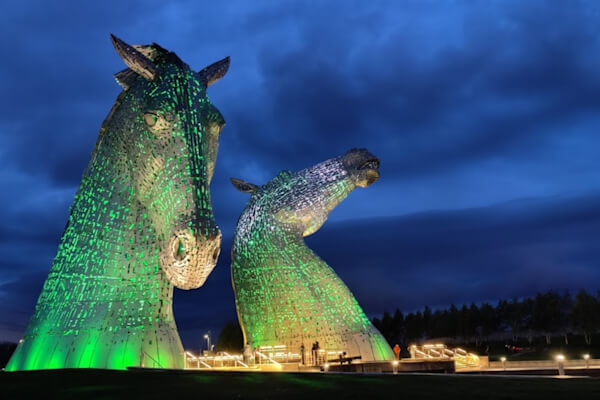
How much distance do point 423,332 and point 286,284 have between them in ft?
161

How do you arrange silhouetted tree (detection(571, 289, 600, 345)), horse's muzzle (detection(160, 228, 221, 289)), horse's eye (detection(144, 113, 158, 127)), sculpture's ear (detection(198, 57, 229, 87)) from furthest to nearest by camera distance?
silhouetted tree (detection(571, 289, 600, 345)) < sculpture's ear (detection(198, 57, 229, 87)) < horse's eye (detection(144, 113, 158, 127)) < horse's muzzle (detection(160, 228, 221, 289))

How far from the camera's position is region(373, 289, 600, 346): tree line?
156 ft

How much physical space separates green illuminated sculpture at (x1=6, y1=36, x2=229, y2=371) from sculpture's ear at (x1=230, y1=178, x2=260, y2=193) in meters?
10.2

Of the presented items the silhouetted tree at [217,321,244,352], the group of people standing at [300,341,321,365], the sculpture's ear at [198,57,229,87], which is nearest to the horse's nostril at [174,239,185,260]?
the sculpture's ear at [198,57,229,87]

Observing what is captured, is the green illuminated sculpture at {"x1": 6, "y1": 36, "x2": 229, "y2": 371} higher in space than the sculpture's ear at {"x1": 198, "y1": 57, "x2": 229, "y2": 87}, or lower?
lower

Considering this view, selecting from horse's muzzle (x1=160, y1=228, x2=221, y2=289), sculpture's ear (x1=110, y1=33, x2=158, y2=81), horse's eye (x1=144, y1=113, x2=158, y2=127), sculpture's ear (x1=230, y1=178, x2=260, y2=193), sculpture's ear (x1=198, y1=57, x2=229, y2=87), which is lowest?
horse's muzzle (x1=160, y1=228, x2=221, y2=289)

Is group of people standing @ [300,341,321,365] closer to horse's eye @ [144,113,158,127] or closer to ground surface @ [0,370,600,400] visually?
ground surface @ [0,370,600,400]

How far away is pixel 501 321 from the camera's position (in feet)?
190

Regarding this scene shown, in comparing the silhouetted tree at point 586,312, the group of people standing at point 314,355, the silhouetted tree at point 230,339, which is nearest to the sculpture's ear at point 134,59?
the group of people standing at point 314,355

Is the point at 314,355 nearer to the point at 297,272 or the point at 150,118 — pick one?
the point at 297,272

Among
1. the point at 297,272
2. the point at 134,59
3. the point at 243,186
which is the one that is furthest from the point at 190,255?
the point at 243,186

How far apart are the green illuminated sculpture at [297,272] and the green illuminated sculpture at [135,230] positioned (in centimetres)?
845

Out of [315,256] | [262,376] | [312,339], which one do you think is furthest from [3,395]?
[315,256]

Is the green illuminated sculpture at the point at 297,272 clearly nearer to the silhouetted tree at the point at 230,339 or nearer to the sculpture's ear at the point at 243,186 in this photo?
the sculpture's ear at the point at 243,186
